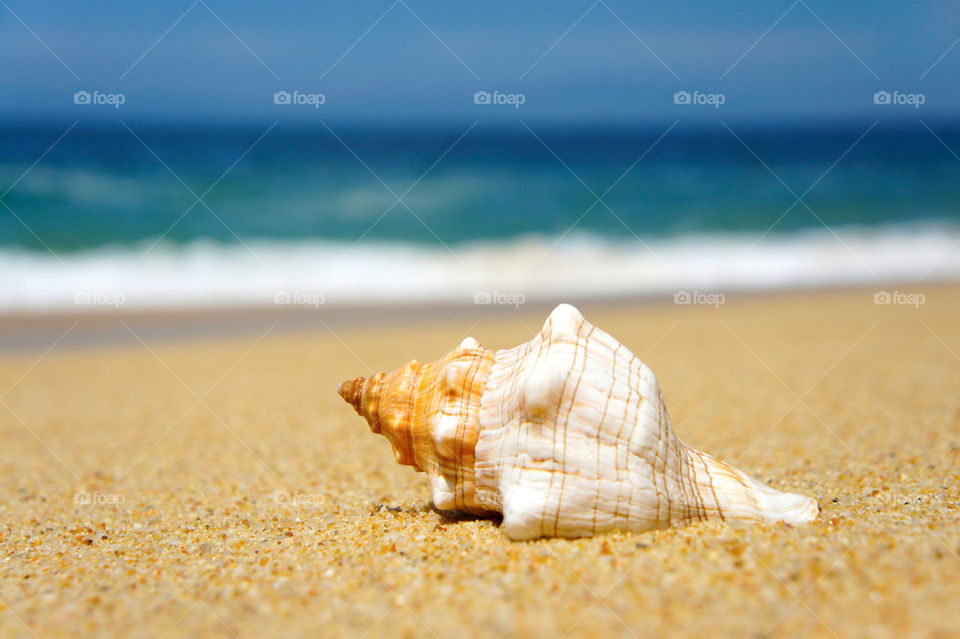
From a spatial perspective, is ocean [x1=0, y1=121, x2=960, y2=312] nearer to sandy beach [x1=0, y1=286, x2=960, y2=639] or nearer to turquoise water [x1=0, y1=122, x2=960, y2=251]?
turquoise water [x1=0, y1=122, x2=960, y2=251]

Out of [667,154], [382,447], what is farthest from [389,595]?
[667,154]

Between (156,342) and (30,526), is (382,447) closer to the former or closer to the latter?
(30,526)

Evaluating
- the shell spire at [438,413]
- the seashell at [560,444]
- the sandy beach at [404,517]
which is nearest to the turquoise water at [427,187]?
the sandy beach at [404,517]

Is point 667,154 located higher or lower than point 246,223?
higher

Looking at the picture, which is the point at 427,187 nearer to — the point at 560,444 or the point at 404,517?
the point at 404,517

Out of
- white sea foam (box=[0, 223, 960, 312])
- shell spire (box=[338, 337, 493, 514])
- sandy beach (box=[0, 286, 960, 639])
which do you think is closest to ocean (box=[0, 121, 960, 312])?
white sea foam (box=[0, 223, 960, 312])
